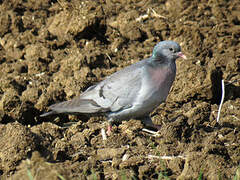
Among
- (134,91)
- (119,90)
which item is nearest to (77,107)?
(119,90)

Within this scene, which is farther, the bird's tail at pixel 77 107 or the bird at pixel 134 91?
the bird's tail at pixel 77 107

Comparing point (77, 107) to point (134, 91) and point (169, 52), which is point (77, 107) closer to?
point (134, 91)

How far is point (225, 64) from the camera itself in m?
6.66

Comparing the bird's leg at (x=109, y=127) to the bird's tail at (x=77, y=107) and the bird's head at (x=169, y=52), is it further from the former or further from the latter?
the bird's head at (x=169, y=52)

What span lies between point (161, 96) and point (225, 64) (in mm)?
1898

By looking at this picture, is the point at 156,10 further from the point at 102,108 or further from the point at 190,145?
the point at 190,145

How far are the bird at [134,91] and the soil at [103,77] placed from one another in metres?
0.19

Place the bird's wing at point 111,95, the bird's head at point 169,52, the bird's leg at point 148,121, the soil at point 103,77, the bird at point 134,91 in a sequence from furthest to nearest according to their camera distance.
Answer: the bird's leg at point 148,121 < the bird's head at point 169,52 < the bird's wing at point 111,95 < the bird at point 134,91 < the soil at point 103,77

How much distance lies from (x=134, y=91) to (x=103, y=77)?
1.41 metres

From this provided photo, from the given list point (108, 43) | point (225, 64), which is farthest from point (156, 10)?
point (225, 64)

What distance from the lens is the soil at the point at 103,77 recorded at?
4.24 m

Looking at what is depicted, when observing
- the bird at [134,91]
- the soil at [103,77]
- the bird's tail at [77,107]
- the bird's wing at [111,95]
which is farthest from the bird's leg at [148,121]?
the bird's tail at [77,107]

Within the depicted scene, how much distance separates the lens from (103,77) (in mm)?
6512

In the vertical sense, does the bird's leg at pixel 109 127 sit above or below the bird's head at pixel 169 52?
below
